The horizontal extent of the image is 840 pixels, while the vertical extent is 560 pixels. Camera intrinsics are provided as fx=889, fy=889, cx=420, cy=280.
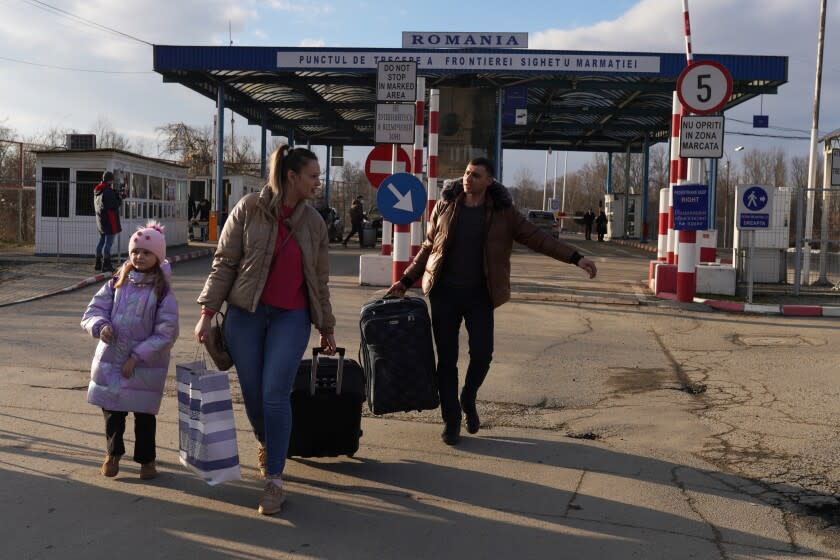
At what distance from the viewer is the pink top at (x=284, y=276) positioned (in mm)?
4500

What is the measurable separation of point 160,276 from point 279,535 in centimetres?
168

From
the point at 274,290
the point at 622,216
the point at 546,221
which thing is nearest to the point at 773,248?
the point at 274,290

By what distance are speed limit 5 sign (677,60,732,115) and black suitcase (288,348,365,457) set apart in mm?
9009

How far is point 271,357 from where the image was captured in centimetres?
446

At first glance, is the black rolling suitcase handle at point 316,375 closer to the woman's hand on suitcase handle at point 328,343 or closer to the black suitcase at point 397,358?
the woman's hand on suitcase handle at point 328,343

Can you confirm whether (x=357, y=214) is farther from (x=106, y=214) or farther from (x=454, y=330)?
(x=454, y=330)

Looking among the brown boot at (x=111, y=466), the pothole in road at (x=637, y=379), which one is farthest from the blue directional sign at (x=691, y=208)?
the brown boot at (x=111, y=466)

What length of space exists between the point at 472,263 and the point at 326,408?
52.6 inches

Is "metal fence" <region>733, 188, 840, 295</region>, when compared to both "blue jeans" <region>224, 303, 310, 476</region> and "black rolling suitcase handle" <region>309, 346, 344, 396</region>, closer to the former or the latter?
"black rolling suitcase handle" <region>309, 346, 344, 396</region>

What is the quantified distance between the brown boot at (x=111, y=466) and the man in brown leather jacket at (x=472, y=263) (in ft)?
6.38

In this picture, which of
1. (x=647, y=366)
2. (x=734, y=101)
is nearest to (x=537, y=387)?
(x=647, y=366)

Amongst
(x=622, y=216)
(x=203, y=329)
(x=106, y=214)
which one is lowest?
(x=203, y=329)

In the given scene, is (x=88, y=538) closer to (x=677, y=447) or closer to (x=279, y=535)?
(x=279, y=535)

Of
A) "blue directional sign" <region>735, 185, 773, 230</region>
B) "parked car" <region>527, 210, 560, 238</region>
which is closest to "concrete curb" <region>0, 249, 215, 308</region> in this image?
"blue directional sign" <region>735, 185, 773, 230</region>
